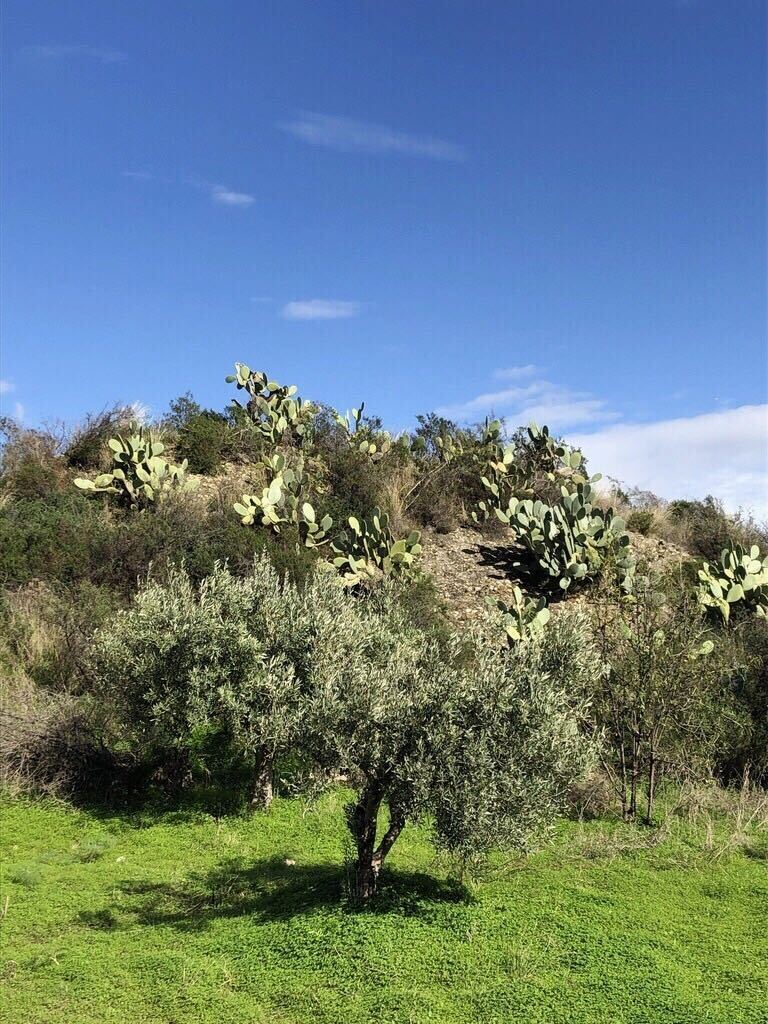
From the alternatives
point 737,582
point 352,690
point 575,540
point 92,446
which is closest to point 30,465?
point 92,446

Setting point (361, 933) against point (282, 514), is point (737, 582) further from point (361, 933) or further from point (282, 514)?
point (361, 933)

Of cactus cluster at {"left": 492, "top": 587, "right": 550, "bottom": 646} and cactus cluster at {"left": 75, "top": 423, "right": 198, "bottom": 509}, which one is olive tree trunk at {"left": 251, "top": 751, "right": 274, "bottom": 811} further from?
cactus cluster at {"left": 75, "top": 423, "right": 198, "bottom": 509}

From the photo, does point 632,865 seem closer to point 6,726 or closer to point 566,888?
point 566,888

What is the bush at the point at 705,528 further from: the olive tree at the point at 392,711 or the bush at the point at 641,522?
the olive tree at the point at 392,711

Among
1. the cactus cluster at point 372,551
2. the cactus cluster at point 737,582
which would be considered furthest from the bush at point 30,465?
the cactus cluster at point 737,582

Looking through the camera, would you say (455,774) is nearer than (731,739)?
Yes

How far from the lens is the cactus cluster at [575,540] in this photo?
1711 centimetres

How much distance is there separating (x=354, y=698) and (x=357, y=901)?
195 cm

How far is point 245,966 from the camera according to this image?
6230 millimetres

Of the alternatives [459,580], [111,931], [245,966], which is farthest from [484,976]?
[459,580]

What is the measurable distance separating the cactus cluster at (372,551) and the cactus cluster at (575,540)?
2.96 meters

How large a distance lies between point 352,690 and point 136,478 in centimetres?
1266

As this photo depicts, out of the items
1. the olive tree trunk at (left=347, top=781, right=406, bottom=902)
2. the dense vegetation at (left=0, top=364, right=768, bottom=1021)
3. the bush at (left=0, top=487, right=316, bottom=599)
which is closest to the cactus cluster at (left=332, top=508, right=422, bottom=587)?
the dense vegetation at (left=0, top=364, right=768, bottom=1021)

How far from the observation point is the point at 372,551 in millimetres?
16469
